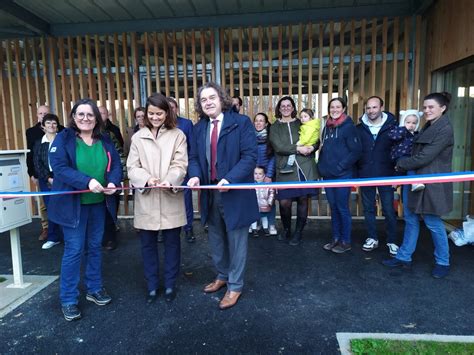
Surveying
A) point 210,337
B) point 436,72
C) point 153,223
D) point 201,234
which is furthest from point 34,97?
point 436,72

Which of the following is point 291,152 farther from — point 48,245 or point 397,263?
point 48,245

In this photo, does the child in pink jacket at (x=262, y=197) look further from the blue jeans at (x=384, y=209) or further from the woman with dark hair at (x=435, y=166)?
the woman with dark hair at (x=435, y=166)

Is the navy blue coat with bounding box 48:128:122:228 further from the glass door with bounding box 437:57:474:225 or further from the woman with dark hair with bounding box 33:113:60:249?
the glass door with bounding box 437:57:474:225

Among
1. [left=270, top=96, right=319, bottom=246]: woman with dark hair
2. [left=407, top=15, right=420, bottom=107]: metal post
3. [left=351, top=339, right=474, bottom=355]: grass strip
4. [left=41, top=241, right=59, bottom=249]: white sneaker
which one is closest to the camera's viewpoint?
[left=351, top=339, right=474, bottom=355]: grass strip

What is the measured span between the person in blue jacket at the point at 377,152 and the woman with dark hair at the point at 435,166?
46 cm

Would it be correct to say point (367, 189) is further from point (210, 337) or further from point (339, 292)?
point (210, 337)

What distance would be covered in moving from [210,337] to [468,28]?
14.5 ft

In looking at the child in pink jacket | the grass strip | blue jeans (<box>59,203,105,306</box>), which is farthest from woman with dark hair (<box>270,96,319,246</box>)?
blue jeans (<box>59,203,105,306</box>)

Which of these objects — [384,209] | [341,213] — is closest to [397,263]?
[384,209]

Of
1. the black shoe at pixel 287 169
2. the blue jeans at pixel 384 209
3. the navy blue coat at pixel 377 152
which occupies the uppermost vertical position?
the navy blue coat at pixel 377 152

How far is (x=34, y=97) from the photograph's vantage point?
5.91 metres

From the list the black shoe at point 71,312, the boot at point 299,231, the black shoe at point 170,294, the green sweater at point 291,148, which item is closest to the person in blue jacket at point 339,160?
the green sweater at point 291,148

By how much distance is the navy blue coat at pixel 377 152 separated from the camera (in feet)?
12.5

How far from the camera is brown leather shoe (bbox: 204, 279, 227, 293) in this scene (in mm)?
3107
